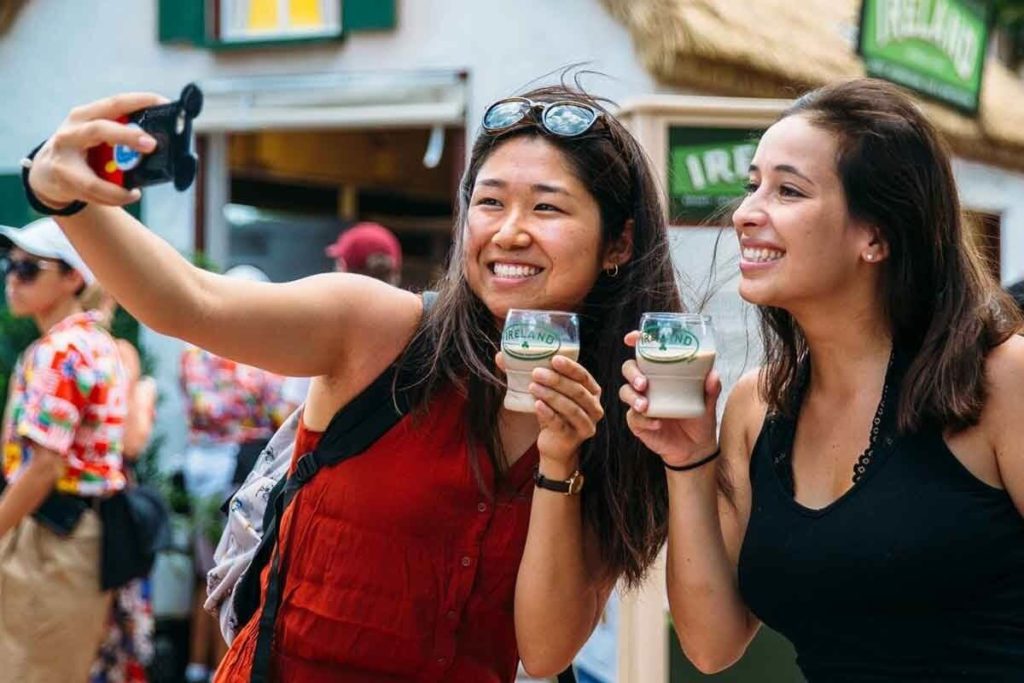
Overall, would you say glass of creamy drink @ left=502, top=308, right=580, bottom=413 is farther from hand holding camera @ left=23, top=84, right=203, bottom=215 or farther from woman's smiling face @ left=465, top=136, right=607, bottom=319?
hand holding camera @ left=23, top=84, right=203, bottom=215

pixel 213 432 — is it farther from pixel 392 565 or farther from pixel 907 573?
pixel 907 573

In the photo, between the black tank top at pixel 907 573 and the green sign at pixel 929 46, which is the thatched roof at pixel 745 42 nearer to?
the green sign at pixel 929 46

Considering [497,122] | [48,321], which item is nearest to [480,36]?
[48,321]

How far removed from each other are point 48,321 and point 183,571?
12.0ft

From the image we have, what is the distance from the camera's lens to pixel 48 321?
17.1ft

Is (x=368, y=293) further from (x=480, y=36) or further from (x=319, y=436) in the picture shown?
(x=480, y=36)

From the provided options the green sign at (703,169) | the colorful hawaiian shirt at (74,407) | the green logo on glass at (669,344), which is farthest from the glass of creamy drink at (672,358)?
the colorful hawaiian shirt at (74,407)

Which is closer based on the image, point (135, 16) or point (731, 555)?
point (731, 555)

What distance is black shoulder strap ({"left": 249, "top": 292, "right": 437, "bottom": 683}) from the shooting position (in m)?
2.71

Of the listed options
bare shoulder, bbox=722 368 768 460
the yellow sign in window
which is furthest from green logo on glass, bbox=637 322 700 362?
the yellow sign in window

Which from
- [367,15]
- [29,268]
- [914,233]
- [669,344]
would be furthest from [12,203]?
[914,233]

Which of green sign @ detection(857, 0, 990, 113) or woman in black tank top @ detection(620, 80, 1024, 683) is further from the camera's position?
green sign @ detection(857, 0, 990, 113)

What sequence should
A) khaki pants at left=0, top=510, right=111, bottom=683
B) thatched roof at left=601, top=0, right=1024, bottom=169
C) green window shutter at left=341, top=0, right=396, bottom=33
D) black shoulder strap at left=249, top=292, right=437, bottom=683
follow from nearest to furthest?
black shoulder strap at left=249, top=292, right=437, bottom=683 < khaki pants at left=0, top=510, right=111, bottom=683 < thatched roof at left=601, top=0, right=1024, bottom=169 < green window shutter at left=341, top=0, right=396, bottom=33

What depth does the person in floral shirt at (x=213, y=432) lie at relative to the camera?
7578mm
